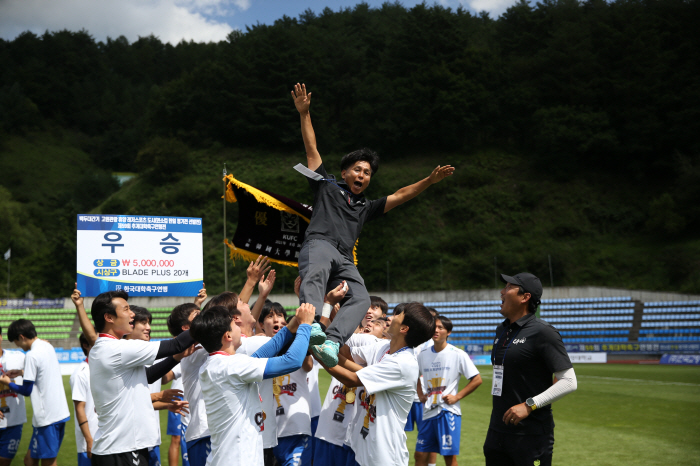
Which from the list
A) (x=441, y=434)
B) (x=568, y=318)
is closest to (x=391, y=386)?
(x=441, y=434)

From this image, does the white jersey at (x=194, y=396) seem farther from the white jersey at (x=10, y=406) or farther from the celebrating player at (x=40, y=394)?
the white jersey at (x=10, y=406)

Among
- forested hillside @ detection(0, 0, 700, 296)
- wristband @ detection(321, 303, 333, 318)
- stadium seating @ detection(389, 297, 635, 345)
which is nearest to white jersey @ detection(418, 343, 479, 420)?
wristband @ detection(321, 303, 333, 318)

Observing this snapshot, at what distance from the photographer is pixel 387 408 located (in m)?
4.24

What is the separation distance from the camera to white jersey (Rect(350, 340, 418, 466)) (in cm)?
413

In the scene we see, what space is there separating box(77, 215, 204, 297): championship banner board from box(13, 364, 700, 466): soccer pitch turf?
10.3ft

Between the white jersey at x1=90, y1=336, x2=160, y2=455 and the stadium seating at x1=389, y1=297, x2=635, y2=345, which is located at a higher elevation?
the white jersey at x1=90, y1=336, x2=160, y2=455

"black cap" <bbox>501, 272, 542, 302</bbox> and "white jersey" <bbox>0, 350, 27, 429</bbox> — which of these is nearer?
"black cap" <bbox>501, 272, 542, 302</bbox>

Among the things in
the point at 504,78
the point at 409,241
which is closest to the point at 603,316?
the point at 409,241

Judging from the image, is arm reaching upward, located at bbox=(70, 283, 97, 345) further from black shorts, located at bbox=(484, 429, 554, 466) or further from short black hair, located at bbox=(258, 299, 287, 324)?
black shorts, located at bbox=(484, 429, 554, 466)

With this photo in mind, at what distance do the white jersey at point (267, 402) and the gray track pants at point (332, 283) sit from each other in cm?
78

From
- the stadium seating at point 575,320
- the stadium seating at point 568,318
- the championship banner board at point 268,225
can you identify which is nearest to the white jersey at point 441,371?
the championship banner board at point 268,225

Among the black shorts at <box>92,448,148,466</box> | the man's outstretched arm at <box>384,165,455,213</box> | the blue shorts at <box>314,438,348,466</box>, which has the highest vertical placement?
the man's outstretched arm at <box>384,165,455,213</box>

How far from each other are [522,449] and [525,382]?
479 mm

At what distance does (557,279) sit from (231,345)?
45073mm
